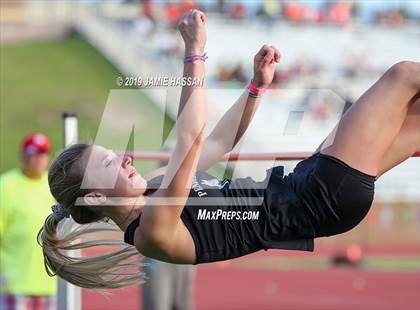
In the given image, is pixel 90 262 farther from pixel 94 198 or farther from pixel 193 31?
pixel 193 31

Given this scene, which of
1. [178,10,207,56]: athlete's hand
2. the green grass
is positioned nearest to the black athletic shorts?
[178,10,207,56]: athlete's hand

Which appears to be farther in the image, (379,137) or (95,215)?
(95,215)

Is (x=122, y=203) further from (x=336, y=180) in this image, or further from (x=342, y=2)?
(x=342, y=2)

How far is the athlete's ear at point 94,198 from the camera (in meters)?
3.24

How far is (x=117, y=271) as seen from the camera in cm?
352

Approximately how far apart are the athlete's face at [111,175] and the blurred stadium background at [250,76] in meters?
5.81

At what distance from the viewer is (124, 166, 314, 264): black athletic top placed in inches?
124

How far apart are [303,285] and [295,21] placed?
10.4 metres

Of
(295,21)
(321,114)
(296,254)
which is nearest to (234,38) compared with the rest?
(295,21)

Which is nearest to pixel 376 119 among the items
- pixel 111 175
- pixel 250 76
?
pixel 111 175

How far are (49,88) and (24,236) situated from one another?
43.1 ft

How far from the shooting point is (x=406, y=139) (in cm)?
320

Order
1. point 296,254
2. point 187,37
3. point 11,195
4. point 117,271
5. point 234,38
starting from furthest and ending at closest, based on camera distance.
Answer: point 234,38, point 296,254, point 11,195, point 117,271, point 187,37

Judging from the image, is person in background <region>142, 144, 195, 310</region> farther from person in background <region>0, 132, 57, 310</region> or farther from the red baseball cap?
the red baseball cap
